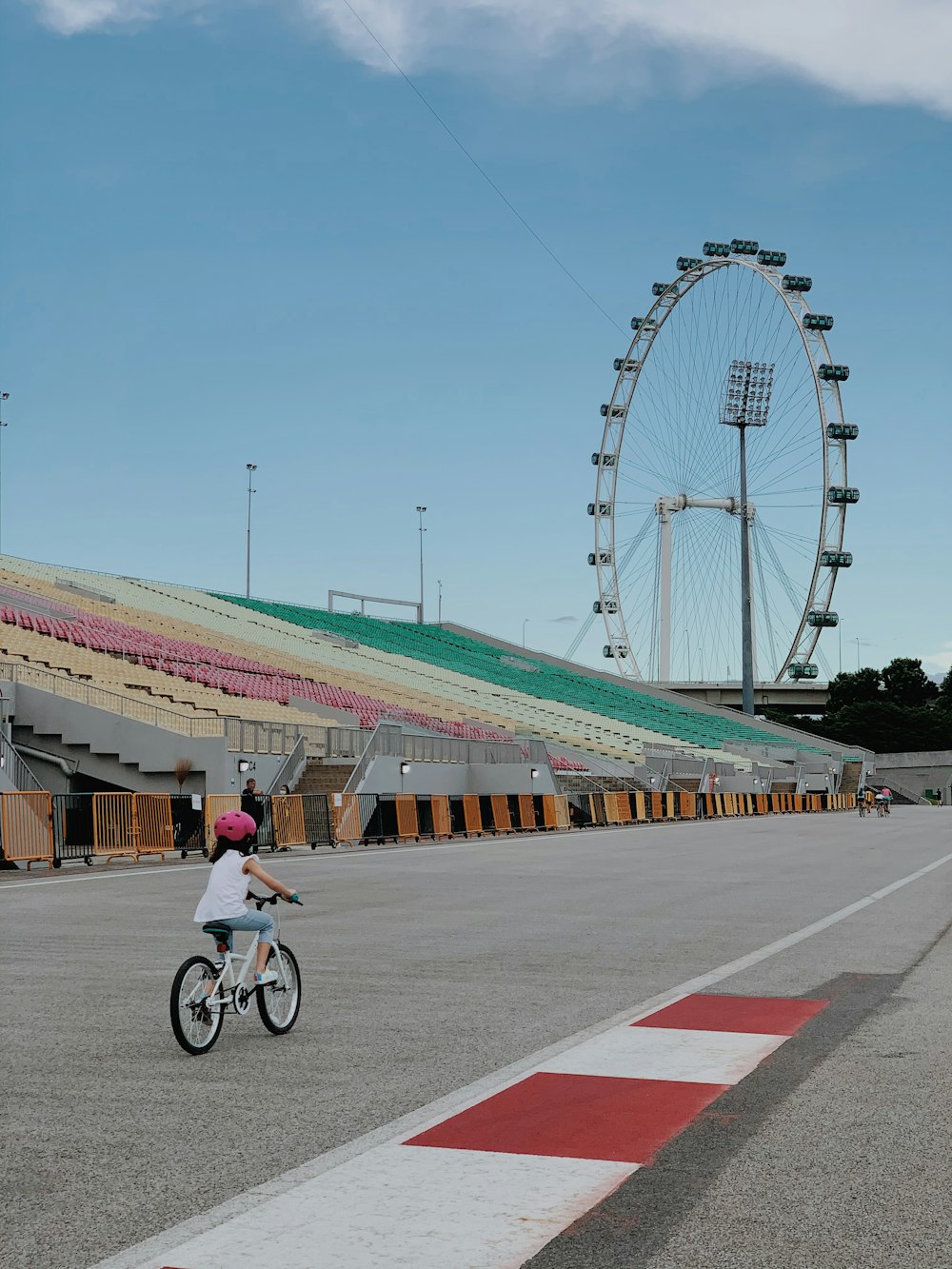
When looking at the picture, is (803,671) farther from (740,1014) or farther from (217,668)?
(740,1014)

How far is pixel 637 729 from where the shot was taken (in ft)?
240

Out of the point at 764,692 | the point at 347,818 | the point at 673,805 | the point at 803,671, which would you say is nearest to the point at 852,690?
the point at 764,692

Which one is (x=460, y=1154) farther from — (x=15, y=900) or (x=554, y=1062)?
(x=15, y=900)

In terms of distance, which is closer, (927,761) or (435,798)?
(435,798)

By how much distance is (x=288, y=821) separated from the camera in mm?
30297

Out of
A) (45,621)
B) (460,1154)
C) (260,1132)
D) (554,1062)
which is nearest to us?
(460,1154)

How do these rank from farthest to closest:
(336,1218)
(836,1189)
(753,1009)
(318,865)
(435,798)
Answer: (435,798) → (318,865) → (753,1009) → (836,1189) → (336,1218)

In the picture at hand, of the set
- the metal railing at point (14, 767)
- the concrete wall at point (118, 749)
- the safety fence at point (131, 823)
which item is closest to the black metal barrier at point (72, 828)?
the safety fence at point (131, 823)

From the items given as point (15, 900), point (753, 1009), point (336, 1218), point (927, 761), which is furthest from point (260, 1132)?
Result: point (927, 761)

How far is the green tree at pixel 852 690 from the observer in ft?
432

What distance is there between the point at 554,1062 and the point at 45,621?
142ft

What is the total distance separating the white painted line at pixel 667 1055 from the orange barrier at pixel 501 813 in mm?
30148

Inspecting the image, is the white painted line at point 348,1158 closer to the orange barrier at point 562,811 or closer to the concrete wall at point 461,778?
the concrete wall at point 461,778

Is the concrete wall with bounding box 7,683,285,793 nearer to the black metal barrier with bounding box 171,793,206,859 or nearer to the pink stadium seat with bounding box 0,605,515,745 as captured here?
the black metal barrier with bounding box 171,793,206,859
